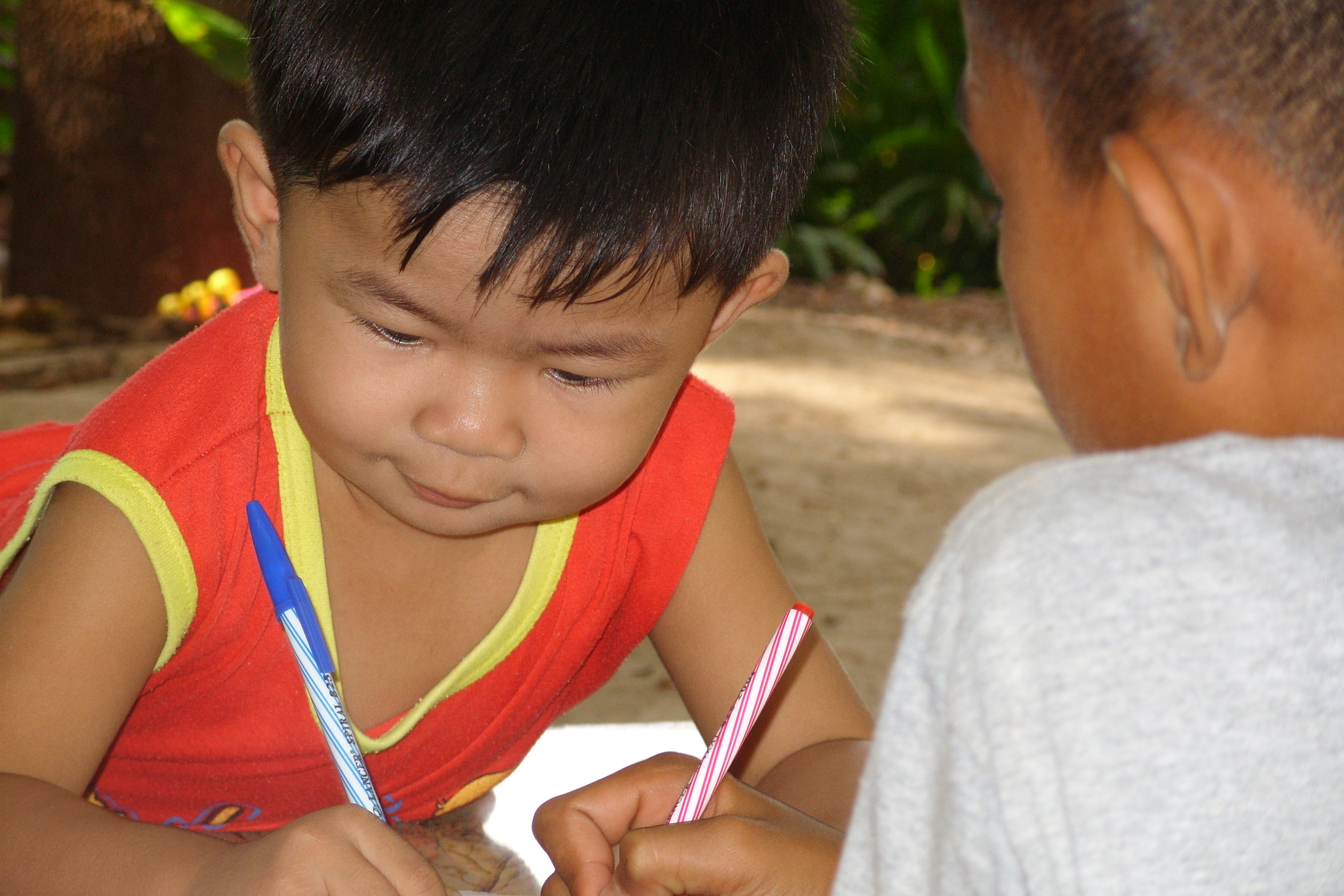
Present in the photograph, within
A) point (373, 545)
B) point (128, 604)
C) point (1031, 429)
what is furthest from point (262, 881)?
point (1031, 429)

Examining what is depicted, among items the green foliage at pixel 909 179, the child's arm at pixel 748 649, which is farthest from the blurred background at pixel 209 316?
the green foliage at pixel 909 179

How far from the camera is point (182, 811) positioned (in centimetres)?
94

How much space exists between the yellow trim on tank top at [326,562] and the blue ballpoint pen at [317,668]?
10 centimetres

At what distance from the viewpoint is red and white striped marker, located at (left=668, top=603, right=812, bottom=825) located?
2.21ft

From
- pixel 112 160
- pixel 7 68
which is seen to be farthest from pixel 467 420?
pixel 7 68

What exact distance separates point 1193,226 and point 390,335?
0.40m

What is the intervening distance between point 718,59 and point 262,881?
1.55ft

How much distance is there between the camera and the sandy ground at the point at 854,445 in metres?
2.05

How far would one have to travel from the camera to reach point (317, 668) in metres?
0.67

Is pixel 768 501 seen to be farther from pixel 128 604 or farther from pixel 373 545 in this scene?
pixel 128 604

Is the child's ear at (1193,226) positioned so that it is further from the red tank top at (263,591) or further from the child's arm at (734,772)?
the red tank top at (263,591)

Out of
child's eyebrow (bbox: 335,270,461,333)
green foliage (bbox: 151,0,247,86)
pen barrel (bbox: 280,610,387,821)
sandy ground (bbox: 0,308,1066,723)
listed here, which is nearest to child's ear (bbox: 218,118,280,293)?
child's eyebrow (bbox: 335,270,461,333)

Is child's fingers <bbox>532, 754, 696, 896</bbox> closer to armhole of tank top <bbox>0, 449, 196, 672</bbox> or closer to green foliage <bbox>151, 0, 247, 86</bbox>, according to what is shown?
armhole of tank top <bbox>0, 449, 196, 672</bbox>

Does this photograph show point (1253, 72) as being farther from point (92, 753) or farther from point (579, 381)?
point (92, 753)
